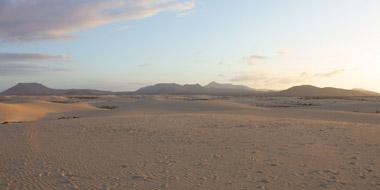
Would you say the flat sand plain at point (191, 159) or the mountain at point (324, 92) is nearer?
the flat sand plain at point (191, 159)

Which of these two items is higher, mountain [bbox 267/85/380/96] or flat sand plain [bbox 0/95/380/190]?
mountain [bbox 267/85/380/96]

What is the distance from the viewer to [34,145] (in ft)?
33.7

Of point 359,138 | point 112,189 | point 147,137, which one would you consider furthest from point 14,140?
point 359,138

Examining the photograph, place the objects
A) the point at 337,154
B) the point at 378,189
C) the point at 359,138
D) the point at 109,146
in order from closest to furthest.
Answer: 1. the point at 378,189
2. the point at 337,154
3. the point at 109,146
4. the point at 359,138

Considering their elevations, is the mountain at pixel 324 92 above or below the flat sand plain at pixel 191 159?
above

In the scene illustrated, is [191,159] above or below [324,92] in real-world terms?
below

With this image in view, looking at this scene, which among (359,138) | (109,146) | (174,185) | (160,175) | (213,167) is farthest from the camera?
(359,138)

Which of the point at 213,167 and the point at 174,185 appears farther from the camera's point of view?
the point at 213,167

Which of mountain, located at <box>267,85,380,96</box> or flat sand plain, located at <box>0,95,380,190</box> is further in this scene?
mountain, located at <box>267,85,380,96</box>

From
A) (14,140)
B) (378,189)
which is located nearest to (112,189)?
(378,189)

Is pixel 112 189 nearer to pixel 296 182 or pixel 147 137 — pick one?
pixel 296 182

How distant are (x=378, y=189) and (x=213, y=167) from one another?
155 inches

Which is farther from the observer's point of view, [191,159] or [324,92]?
[324,92]

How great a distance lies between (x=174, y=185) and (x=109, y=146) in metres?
4.94
